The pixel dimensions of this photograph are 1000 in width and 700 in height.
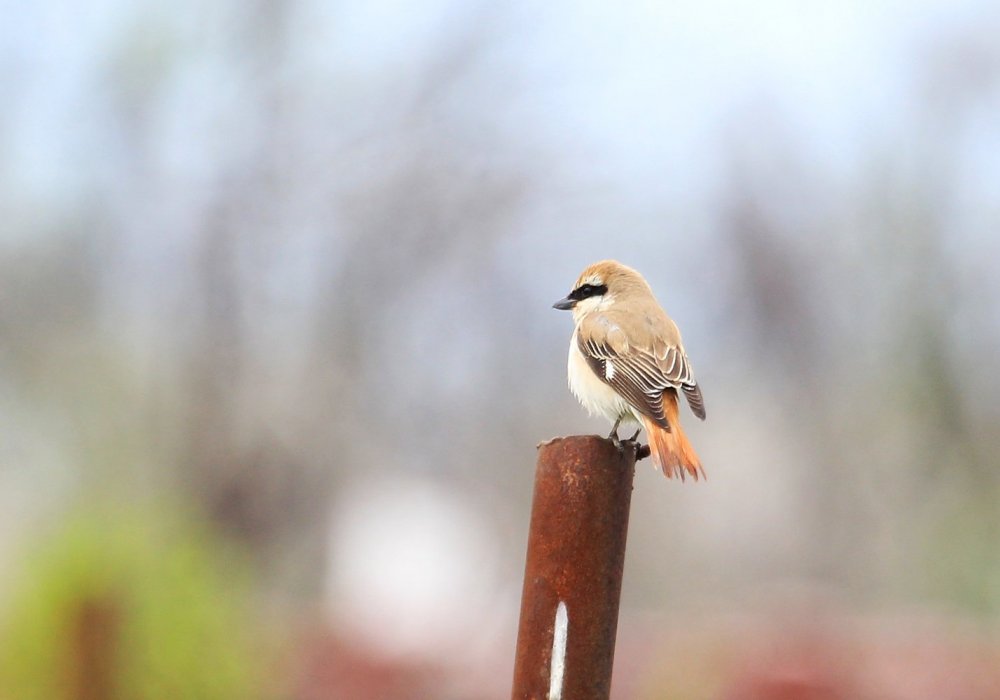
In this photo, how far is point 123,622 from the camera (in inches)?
228

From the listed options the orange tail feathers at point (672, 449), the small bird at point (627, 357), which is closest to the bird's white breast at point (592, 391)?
the small bird at point (627, 357)

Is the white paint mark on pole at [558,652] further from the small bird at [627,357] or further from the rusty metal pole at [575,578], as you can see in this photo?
the small bird at [627,357]

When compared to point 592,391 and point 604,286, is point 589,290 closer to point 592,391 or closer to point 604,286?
point 604,286

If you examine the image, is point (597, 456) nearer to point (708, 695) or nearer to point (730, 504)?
point (708, 695)

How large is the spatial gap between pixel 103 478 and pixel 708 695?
5805 millimetres

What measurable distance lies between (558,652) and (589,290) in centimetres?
304

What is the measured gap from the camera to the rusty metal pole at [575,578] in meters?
2.39

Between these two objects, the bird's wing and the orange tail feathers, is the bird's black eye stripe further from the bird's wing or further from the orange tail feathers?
the orange tail feathers

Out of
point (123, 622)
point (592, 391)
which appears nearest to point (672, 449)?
point (592, 391)

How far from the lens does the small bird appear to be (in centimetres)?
442

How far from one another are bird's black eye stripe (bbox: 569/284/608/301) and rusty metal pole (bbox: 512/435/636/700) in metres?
2.82

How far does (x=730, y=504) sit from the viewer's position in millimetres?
18453

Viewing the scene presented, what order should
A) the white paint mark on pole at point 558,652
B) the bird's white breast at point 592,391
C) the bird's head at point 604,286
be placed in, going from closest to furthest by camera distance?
the white paint mark on pole at point 558,652 < the bird's white breast at point 592,391 < the bird's head at point 604,286

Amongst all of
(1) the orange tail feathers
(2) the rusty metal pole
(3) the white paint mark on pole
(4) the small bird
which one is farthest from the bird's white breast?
(3) the white paint mark on pole
